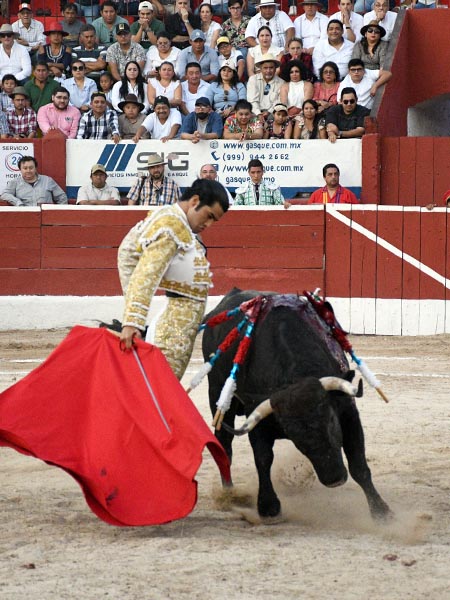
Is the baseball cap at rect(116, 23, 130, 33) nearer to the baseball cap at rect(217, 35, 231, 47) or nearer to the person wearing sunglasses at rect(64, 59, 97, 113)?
the person wearing sunglasses at rect(64, 59, 97, 113)

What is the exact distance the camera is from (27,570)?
3.20 metres

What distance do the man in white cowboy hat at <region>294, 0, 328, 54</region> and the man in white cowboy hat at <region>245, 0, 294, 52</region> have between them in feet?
0.28

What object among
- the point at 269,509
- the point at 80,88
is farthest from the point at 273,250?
the point at 269,509

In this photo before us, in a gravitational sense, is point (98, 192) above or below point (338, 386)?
above

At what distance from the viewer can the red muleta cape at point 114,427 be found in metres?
3.51

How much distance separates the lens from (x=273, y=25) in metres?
10.6

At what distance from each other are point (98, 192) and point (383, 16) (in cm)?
327

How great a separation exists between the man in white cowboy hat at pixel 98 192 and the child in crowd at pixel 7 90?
1365 mm

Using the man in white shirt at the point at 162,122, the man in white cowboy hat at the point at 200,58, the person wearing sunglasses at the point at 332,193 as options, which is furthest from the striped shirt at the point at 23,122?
the person wearing sunglasses at the point at 332,193

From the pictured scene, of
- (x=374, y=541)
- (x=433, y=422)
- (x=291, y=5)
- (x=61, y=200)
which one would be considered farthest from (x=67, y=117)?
(x=374, y=541)

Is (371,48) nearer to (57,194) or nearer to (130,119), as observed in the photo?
(130,119)

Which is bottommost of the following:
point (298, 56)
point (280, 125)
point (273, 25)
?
point (280, 125)

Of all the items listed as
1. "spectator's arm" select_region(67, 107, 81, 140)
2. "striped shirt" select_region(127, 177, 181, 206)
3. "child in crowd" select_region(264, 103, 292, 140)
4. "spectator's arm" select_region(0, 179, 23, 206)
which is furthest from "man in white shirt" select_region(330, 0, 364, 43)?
"spectator's arm" select_region(0, 179, 23, 206)

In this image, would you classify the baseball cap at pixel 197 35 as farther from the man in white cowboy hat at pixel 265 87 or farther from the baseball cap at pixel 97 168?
the baseball cap at pixel 97 168
